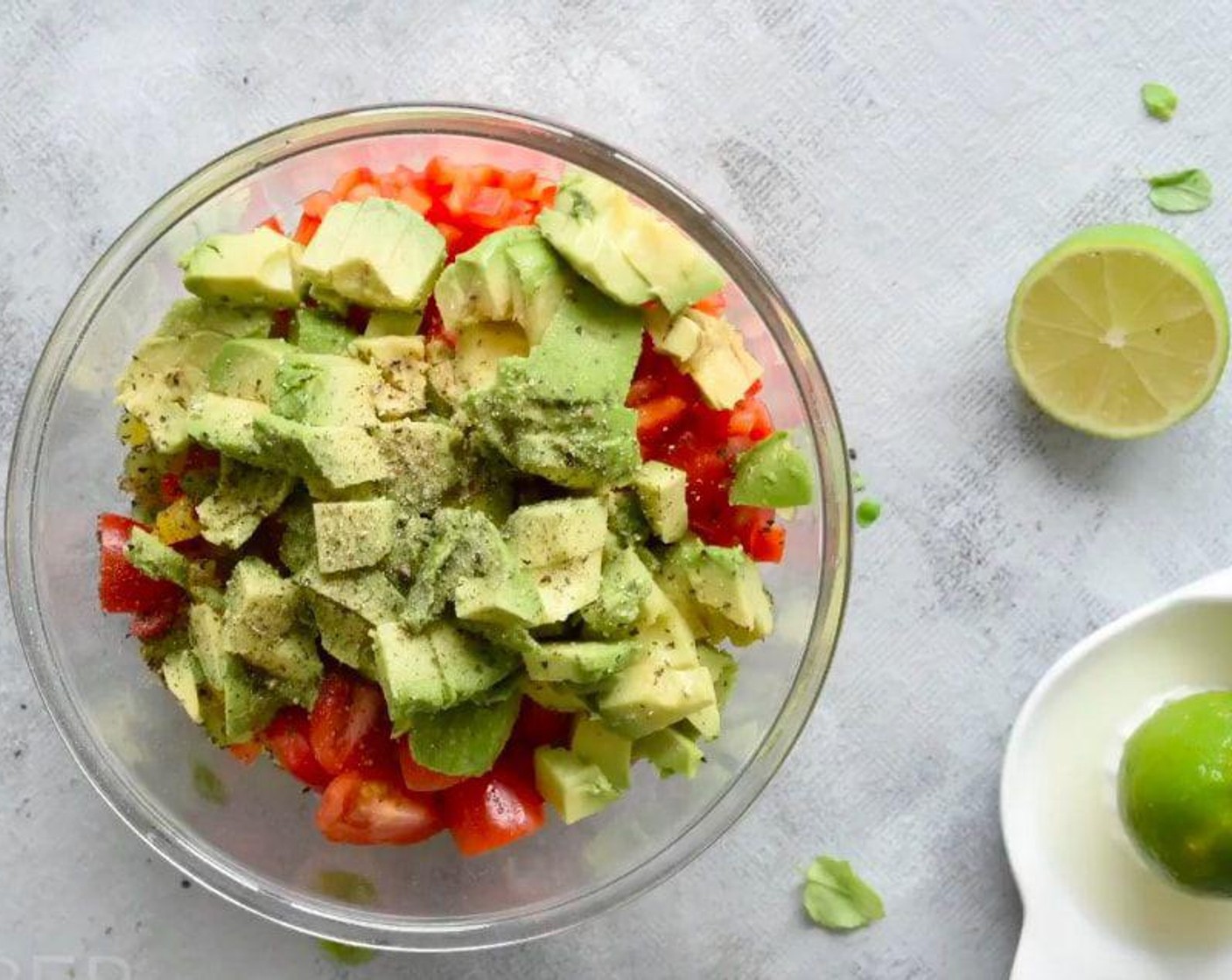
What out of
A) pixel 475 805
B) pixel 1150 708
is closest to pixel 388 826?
pixel 475 805

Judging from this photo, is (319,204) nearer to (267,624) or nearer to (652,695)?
(267,624)

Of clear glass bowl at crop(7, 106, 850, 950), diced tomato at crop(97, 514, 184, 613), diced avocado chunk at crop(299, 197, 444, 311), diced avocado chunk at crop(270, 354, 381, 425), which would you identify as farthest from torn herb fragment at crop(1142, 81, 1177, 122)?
diced tomato at crop(97, 514, 184, 613)

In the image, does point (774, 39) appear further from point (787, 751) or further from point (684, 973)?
point (684, 973)

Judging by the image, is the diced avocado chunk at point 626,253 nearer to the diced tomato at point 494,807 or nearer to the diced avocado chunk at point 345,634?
the diced avocado chunk at point 345,634

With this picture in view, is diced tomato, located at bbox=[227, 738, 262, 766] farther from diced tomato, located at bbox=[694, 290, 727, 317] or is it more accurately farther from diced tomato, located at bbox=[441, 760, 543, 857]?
diced tomato, located at bbox=[694, 290, 727, 317]

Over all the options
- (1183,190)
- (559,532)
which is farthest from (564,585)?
(1183,190)

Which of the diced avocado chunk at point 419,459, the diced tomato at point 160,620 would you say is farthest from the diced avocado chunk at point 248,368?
the diced tomato at point 160,620
